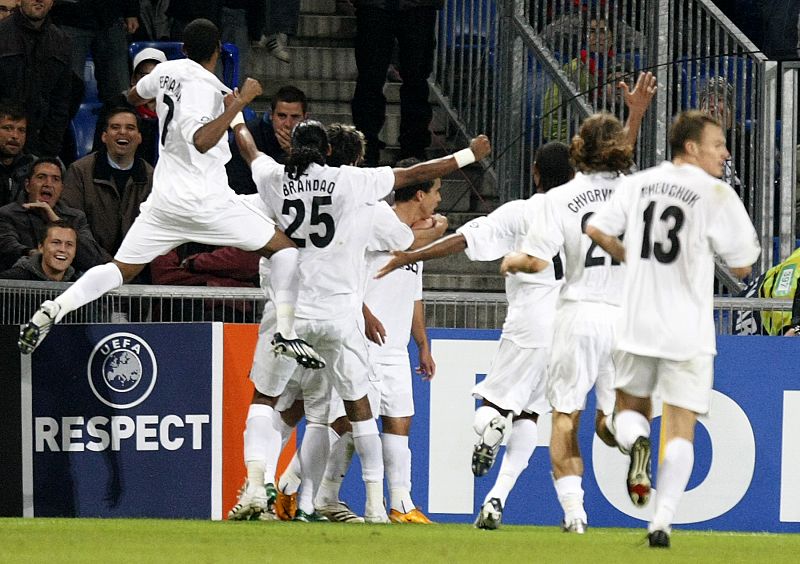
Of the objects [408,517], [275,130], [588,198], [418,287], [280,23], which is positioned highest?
[280,23]

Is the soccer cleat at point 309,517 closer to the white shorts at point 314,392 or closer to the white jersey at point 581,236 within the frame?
the white shorts at point 314,392

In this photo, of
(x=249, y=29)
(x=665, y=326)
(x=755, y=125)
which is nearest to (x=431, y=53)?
(x=249, y=29)

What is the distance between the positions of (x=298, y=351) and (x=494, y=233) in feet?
4.31

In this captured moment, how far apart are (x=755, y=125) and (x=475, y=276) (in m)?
2.46

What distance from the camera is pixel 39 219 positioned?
12.2m

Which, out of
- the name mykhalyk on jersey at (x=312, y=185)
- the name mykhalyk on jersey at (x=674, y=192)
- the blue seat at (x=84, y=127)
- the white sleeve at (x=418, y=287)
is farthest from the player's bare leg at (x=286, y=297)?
the blue seat at (x=84, y=127)

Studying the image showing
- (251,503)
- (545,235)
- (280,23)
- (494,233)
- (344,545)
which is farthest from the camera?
(280,23)

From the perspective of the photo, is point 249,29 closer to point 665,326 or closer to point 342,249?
point 342,249

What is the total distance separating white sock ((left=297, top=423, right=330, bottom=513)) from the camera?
1053 cm

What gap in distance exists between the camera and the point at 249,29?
15.3m

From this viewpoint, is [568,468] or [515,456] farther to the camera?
[515,456]

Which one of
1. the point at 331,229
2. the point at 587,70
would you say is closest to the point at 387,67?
the point at 587,70

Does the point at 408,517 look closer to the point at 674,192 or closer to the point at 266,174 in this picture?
the point at 266,174

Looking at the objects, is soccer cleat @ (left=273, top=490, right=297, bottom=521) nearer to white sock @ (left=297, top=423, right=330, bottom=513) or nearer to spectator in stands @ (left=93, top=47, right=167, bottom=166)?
white sock @ (left=297, top=423, right=330, bottom=513)
